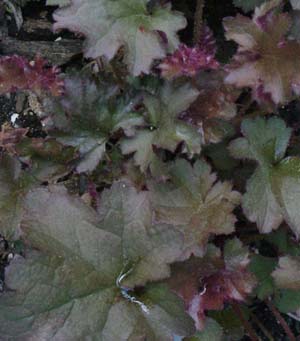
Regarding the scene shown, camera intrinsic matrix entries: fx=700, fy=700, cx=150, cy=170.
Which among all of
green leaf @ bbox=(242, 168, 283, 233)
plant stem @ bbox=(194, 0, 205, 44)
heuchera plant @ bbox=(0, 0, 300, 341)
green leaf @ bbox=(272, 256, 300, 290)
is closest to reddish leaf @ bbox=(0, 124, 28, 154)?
heuchera plant @ bbox=(0, 0, 300, 341)

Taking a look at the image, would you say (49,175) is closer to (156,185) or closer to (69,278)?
(156,185)

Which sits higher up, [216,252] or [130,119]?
[130,119]

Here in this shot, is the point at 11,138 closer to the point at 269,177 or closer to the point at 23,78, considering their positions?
the point at 23,78

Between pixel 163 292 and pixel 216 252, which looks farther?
pixel 216 252

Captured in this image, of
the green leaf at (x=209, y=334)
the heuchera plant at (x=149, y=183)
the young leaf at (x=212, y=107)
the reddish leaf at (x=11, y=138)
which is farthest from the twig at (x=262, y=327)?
the reddish leaf at (x=11, y=138)

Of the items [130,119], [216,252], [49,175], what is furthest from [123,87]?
[216,252]

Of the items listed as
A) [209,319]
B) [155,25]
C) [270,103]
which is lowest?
[209,319]

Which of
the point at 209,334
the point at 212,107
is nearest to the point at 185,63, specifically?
the point at 212,107

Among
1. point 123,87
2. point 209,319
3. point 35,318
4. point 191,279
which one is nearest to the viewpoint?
point 35,318

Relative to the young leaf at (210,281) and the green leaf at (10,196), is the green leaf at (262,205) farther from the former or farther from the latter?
the green leaf at (10,196)
